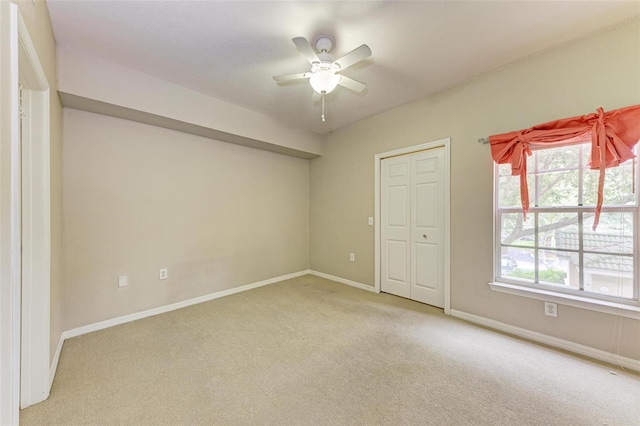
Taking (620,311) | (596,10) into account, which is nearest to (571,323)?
(620,311)

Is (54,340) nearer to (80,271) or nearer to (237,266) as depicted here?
(80,271)

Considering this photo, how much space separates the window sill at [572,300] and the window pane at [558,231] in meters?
0.43

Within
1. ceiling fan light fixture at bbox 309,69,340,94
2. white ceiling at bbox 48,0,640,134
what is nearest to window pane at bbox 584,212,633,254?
white ceiling at bbox 48,0,640,134

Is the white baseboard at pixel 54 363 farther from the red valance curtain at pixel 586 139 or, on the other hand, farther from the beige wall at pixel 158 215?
the red valance curtain at pixel 586 139

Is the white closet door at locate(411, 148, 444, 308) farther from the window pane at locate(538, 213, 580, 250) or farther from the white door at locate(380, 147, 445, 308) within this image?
the window pane at locate(538, 213, 580, 250)

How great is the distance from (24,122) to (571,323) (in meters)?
4.31

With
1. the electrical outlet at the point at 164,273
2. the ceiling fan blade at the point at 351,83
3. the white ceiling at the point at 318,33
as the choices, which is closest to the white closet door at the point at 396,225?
the white ceiling at the point at 318,33

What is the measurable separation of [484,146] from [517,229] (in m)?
0.91

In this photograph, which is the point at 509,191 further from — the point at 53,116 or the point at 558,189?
the point at 53,116

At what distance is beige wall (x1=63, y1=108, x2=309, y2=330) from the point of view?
2463 millimetres

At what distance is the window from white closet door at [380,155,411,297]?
105cm

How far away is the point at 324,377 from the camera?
5.89 ft

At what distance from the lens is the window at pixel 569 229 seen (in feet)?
6.38

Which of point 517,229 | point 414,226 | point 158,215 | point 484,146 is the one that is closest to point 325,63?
point 484,146
